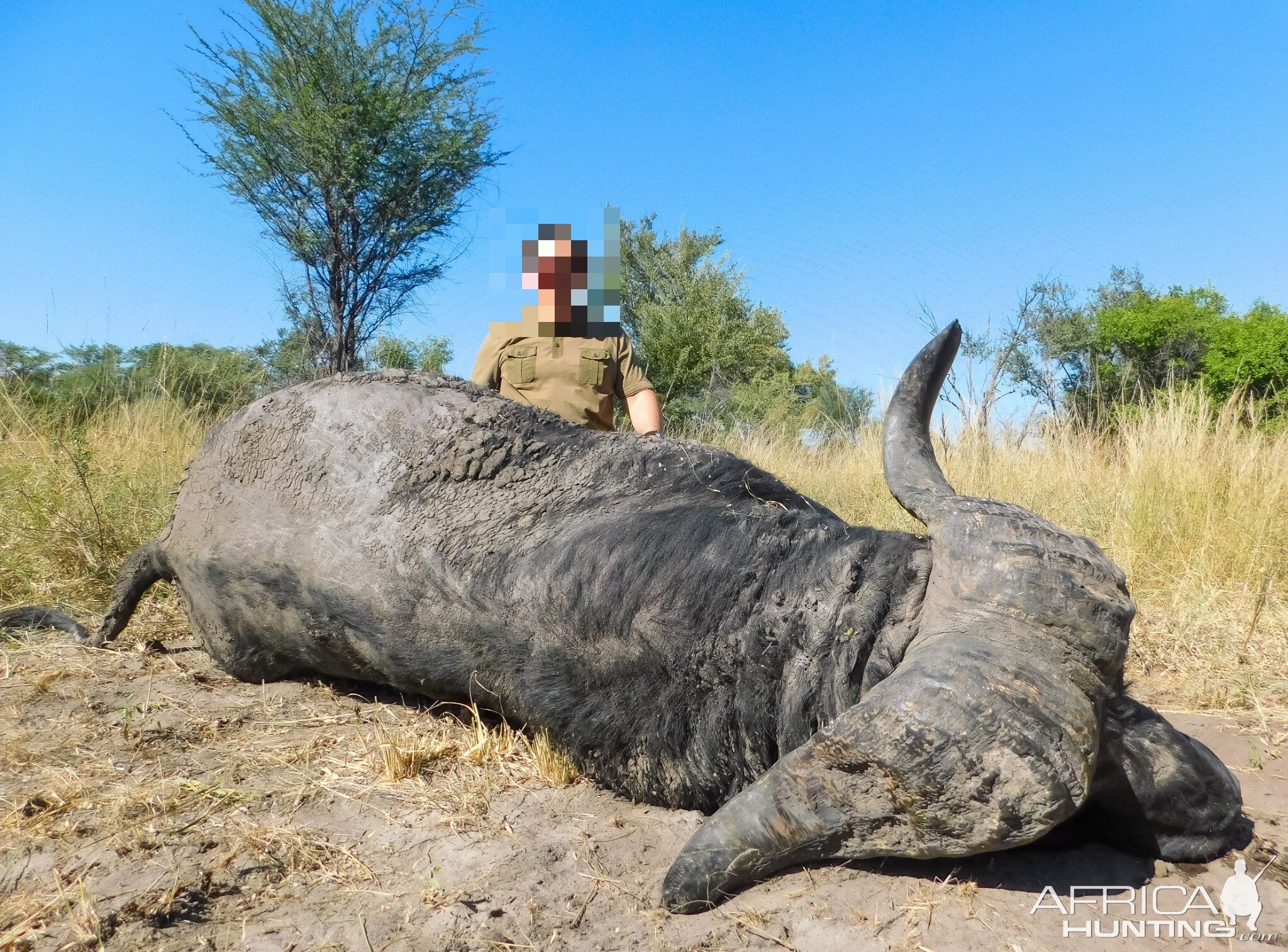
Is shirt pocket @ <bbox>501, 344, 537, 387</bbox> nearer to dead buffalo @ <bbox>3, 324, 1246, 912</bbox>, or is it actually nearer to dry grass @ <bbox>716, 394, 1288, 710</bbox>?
dead buffalo @ <bbox>3, 324, 1246, 912</bbox>

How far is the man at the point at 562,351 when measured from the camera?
3.66 metres

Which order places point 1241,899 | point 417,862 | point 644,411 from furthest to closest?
point 644,411, point 417,862, point 1241,899

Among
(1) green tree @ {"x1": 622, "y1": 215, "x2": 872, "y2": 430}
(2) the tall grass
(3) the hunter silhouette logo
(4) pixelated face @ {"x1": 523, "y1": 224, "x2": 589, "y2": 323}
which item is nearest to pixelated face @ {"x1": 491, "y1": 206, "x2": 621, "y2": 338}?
(4) pixelated face @ {"x1": 523, "y1": 224, "x2": 589, "y2": 323}

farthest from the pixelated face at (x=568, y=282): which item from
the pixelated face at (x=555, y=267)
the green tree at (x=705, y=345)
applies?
the green tree at (x=705, y=345)

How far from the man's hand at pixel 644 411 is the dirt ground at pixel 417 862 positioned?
183cm

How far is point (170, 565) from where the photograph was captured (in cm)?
304

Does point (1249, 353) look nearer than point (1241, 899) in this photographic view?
No

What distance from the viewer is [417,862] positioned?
1858mm

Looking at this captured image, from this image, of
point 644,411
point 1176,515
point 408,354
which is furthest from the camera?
point 408,354

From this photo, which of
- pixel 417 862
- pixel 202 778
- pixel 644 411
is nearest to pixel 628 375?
pixel 644 411

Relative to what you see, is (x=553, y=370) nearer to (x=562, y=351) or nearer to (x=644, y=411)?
(x=562, y=351)

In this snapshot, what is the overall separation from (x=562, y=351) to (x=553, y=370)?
0.10m

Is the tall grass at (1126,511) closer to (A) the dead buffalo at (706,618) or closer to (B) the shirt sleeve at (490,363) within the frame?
(A) the dead buffalo at (706,618)

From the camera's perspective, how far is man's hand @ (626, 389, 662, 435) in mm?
4027
